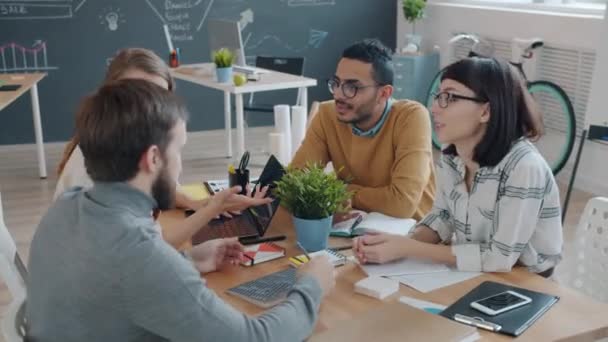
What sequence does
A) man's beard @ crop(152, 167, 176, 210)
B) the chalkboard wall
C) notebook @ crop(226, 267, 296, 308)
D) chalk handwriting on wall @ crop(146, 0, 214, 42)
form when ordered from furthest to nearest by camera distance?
chalk handwriting on wall @ crop(146, 0, 214, 42) → the chalkboard wall → notebook @ crop(226, 267, 296, 308) → man's beard @ crop(152, 167, 176, 210)

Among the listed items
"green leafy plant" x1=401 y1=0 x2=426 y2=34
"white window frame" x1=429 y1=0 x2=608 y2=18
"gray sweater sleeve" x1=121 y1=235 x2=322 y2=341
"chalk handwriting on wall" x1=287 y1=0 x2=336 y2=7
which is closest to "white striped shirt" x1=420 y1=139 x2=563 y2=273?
"gray sweater sleeve" x1=121 y1=235 x2=322 y2=341

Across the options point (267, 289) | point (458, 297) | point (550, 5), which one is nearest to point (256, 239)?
point (267, 289)

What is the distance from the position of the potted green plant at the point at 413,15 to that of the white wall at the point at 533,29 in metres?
0.19

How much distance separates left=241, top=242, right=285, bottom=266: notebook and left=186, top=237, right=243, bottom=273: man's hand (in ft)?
0.10

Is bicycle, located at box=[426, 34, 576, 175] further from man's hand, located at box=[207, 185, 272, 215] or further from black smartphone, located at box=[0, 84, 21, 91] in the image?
man's hand, located at box=[207, 185, 272, 215]

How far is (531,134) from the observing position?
5.97ft

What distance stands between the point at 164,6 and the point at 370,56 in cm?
412

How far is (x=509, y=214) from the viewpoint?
1.69m

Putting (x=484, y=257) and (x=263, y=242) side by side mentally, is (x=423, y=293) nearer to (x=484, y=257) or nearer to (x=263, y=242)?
(x=484, y=257)

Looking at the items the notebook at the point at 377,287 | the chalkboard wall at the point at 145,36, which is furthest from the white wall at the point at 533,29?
the notebook at the point at 377,287

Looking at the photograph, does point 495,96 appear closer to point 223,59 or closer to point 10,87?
point 223,59

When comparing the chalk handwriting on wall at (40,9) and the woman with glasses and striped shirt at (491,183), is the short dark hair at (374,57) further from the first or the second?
the chalk handwriting on wall at (40,9)

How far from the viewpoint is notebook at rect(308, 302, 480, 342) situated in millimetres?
1288

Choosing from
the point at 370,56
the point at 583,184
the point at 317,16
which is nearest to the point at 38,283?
the point at 370,56
